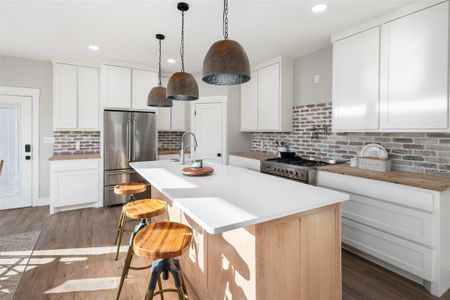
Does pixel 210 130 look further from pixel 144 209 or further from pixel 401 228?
pixel 401 228

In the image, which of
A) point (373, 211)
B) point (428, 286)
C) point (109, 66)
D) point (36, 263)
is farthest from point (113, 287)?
point (109, 66)

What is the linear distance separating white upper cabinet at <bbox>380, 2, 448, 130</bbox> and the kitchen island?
4.73 feet

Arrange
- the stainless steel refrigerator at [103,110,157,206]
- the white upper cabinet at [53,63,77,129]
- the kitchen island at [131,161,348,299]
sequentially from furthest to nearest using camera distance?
the stainless steel refrigerator at [103,110,157,206] → the white upper cabinet at [53,63,77,129] → the kitchen island at [131,161,348,299]

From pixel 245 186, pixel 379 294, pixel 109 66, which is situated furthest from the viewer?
pixel 109 66

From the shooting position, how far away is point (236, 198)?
1.49 m

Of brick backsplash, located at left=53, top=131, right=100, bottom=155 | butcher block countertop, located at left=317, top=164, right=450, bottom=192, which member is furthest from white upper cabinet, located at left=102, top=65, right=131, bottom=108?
butcher block countertop, located at left=317, top=164, right=450, bottom=192

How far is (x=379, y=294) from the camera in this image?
199cm

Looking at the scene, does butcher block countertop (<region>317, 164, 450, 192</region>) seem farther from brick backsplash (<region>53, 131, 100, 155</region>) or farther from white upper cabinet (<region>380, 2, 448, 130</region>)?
brick backsplash (<region>53, 131, 100, 155</region>)

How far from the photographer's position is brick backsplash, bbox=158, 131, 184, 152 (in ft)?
17.3

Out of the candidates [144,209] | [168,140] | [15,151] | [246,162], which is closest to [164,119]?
[168,140]

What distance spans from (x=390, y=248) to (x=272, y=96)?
2.70 m

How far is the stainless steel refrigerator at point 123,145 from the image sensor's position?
13.8ft

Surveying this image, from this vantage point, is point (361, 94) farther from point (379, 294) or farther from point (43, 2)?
point (43, 2)

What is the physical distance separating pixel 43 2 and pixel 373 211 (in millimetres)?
3831
